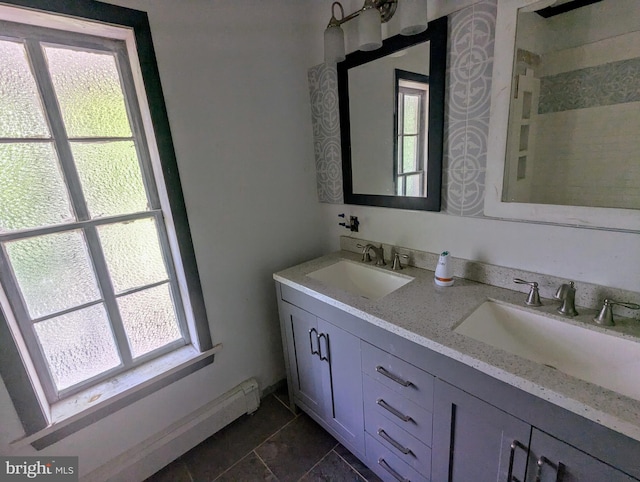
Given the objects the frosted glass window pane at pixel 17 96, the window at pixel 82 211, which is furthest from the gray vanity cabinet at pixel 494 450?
the frosted glass window pane at pixel 17 96

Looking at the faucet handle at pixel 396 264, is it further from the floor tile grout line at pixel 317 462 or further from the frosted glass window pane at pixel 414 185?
the floor tile grout line at pixel 317 462

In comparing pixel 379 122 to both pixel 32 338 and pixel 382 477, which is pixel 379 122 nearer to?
pixel 382 477

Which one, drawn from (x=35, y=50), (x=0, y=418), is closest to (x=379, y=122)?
(x=35, y=50)

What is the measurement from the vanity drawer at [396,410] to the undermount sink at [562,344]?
0.32 metres

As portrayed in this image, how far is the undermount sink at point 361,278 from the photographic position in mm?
1441

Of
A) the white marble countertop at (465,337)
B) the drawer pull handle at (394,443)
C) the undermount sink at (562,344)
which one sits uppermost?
the white marble countertop at (465,337)


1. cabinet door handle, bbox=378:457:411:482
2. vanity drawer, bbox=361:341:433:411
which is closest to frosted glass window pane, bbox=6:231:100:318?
vanity drawer, bbox=361:341:433:411

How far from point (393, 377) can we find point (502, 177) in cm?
85

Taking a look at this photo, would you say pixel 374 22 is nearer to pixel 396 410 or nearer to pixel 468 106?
pixel 468 106

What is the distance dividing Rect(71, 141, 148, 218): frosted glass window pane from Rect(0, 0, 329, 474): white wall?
0.20 metres

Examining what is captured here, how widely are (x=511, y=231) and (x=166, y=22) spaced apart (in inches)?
63.7

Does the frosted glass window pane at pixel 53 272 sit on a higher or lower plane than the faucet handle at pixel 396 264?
higher

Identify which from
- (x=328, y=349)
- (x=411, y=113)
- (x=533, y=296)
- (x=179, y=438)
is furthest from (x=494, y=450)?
(x=179, y=438)

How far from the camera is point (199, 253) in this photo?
55.5 inches
